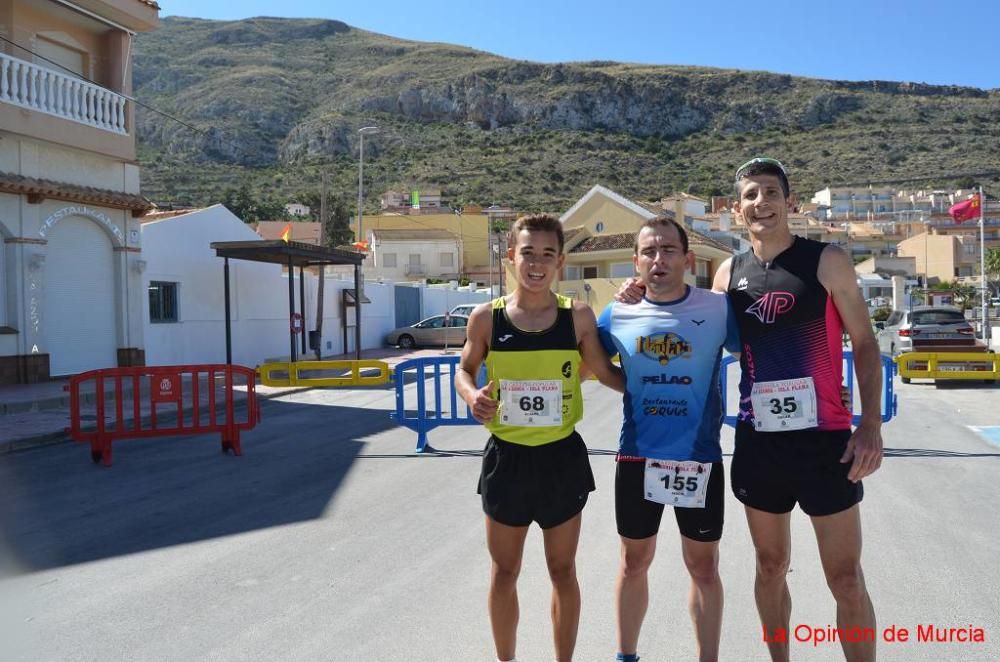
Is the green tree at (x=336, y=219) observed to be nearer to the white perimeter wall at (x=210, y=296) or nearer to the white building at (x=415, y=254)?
the white building at (x=415, y=254)

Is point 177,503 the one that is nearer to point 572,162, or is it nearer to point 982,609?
point 982,609

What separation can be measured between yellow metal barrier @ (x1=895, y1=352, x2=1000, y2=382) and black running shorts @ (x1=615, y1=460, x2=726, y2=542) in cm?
1251

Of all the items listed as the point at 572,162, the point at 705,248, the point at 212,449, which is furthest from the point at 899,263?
the point at 212,449

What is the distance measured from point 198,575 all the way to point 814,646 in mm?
3552

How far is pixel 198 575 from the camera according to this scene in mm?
5078

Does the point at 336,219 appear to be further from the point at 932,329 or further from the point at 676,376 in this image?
the point at 676,376

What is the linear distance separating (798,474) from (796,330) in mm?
574

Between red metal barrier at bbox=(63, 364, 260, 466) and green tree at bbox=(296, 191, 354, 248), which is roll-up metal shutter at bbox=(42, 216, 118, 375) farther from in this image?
green tree at bbox=(296, 191, 354, 248)

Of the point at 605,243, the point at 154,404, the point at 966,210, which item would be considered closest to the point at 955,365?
the point at 154,404

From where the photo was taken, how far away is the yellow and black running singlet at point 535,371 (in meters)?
3.41

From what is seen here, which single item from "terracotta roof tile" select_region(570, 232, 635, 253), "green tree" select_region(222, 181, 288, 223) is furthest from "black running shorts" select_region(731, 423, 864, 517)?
"green tree" select_region(222, 181, 288, 223)

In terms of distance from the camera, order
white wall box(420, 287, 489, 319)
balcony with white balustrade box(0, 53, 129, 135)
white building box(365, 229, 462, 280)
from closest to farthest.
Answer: balcony with white balustrade box(0, 53, 129, 135), white wall box(420, 287, 489, 319), white building box(365, 229, 462, 280)

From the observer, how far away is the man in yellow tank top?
337cm

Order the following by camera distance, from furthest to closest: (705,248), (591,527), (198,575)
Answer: (705,248) → (591,527) → (198,575)
